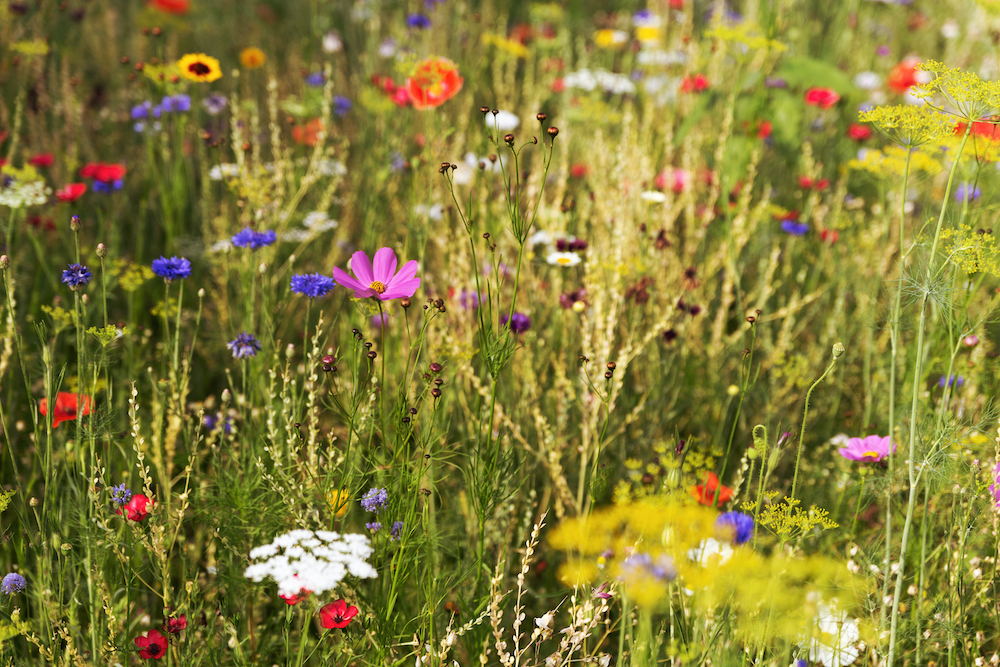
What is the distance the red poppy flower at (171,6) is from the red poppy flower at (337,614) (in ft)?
15.1

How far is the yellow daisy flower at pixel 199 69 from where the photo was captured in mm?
2578

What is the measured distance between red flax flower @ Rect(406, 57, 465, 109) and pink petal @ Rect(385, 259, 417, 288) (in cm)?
108

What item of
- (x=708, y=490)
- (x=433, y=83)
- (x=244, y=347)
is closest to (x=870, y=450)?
(x=708, y=490)

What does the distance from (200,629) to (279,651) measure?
214 millimetres

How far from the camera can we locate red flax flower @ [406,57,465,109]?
2490mm

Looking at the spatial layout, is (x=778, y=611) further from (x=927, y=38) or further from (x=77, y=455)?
(x=927, y=38)

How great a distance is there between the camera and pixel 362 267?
153cm

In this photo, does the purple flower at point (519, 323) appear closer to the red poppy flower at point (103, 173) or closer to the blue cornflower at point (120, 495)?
the blue cornflower at point (120, 495)

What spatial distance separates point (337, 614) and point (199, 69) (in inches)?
80.4

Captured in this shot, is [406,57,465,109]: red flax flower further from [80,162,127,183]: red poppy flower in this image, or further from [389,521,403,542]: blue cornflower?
[389,521,403,542]: blue cornflower

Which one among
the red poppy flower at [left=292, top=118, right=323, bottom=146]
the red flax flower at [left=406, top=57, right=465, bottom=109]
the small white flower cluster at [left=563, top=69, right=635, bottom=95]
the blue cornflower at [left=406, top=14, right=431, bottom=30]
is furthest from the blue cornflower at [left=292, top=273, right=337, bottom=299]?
the small white flower cluster at [left=563, top=69, right=635, bottom=95]

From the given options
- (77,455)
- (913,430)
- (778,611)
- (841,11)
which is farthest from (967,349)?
(841,11)

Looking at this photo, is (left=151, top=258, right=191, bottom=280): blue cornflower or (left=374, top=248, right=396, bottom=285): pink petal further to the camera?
(left=151, top=258, right=191, bottom=280): blue cornflower

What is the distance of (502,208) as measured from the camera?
2754mm
